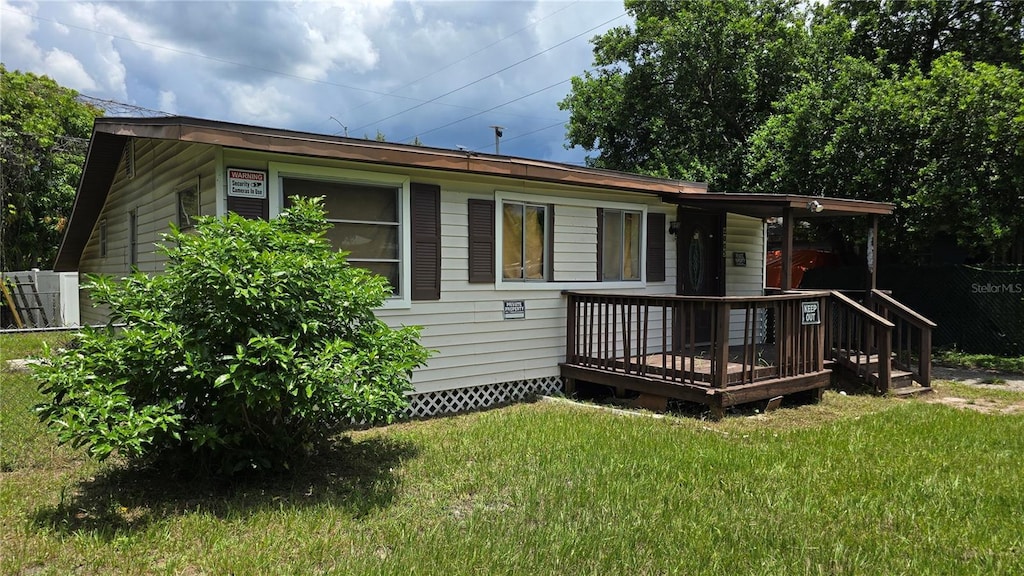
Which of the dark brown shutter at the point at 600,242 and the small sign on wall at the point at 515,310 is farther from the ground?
the dark brown shutter at the point at 600,242

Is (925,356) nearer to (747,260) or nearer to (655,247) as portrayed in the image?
(747,260)

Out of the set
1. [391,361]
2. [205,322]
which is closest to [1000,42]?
[391,361]

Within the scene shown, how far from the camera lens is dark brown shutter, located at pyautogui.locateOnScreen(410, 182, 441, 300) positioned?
6285 millimetres

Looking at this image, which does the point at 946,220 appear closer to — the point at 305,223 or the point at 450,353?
the point at 450,353

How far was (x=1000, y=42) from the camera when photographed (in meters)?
12.4

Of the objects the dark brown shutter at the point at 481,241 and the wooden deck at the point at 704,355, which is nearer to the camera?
the wooden deck at the point at 704,355

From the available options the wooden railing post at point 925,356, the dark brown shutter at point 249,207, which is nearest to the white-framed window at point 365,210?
the dark brown shutter at point 249,207

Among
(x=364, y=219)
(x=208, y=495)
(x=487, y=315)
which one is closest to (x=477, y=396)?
(x=487, y=315)

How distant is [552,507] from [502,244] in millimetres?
3763

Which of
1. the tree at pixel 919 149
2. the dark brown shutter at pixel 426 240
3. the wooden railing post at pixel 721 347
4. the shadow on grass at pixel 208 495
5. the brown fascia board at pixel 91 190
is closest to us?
the shadow on grass at pixel 208 495

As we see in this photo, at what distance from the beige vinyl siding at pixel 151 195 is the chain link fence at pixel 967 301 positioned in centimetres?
1193

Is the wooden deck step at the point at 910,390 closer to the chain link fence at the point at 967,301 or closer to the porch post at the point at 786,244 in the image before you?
the porch post at the point at 786,244

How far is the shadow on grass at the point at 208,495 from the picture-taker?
347 cm

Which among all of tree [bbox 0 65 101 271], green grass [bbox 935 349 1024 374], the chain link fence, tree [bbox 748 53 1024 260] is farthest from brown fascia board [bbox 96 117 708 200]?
tree [bbox 0 65 101 271]
